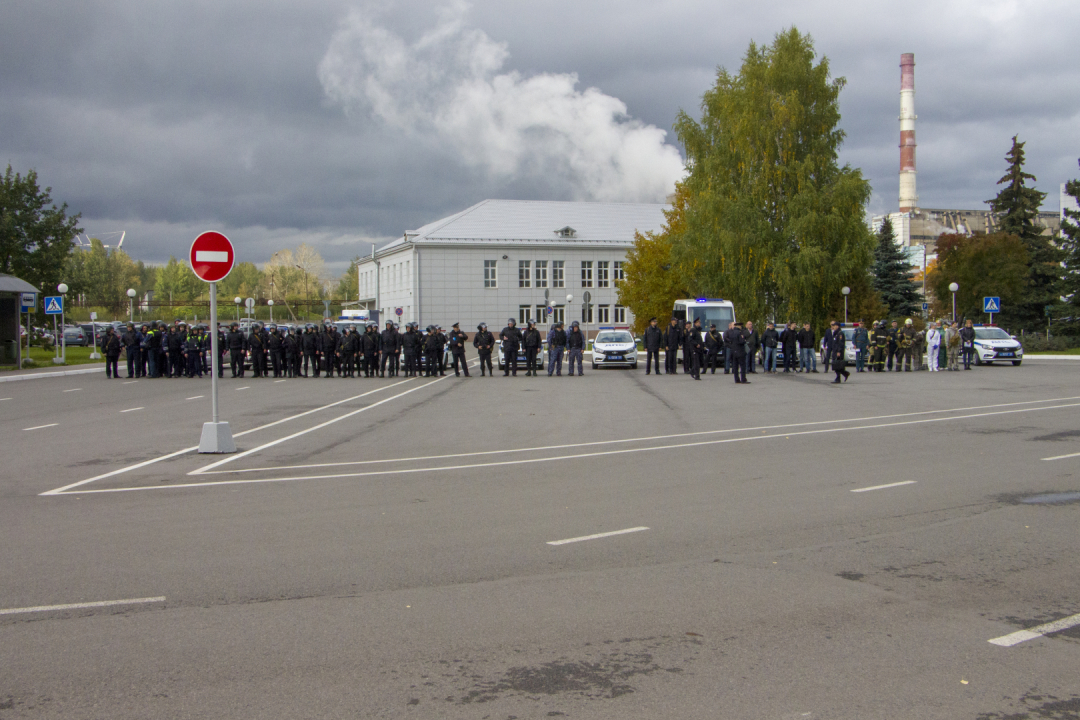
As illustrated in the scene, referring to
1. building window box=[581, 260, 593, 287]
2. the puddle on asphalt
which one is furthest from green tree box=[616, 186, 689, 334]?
the puddle on asphalt

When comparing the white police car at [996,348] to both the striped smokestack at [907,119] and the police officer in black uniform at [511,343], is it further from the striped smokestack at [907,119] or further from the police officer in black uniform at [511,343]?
the striped smokestack at [907,119]

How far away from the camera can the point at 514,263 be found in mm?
83875

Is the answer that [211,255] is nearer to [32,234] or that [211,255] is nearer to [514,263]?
[32,234]

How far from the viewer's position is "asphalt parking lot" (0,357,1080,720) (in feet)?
13.4

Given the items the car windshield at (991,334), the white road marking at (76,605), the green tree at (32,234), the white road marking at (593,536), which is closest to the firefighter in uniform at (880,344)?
the car windshield at (991,334)

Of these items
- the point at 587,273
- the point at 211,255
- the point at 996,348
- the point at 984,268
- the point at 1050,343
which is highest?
the point at 587,273

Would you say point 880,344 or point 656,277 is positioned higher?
point 656,277

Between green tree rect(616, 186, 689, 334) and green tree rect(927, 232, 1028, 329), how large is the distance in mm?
16871

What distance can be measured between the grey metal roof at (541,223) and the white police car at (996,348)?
4785 centimetres

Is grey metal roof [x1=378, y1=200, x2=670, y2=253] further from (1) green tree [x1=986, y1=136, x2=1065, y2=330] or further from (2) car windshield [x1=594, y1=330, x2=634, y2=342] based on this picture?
(2) car windshield [x1=594, y1=330, x2=634, y2=342]

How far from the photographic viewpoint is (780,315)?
143ft

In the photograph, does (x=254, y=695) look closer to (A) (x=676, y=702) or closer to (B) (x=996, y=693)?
(A) (x=676, y=702)

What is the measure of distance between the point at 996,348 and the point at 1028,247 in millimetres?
26697

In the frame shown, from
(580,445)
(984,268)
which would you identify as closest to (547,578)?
(580,445)
